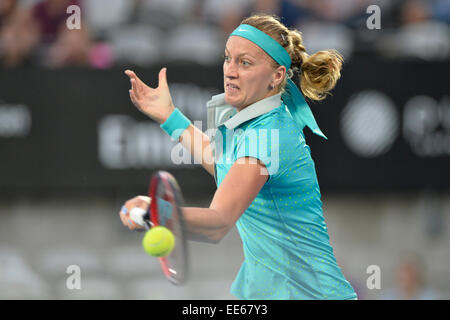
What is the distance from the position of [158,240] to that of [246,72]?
78cm

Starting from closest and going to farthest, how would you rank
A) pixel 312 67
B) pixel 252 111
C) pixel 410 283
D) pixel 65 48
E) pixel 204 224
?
1. pixel 204 224
2. pixel 252 111
3. pixel 312 67
4. pixel 65 48
5. pixel 410 283

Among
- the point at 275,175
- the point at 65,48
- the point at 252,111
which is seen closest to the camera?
the point at 275,175

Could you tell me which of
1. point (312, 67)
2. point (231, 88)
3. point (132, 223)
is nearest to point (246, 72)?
point (231, 88)

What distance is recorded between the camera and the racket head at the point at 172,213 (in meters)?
2.51

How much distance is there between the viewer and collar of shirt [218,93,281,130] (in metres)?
2.94

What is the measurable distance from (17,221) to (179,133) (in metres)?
3.26

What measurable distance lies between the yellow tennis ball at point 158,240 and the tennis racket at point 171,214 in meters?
0.03

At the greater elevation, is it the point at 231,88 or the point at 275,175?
the point at 231,88

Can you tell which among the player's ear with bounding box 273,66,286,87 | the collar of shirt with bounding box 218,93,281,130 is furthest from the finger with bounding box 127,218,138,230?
the player's ear with bounding box 273,66,286,87

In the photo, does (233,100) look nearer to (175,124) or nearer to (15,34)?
(175,124)

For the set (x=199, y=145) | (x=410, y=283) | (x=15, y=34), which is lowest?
(x=410, y=283)

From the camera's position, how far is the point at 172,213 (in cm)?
259

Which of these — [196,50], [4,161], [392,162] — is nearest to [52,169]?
[4,161]

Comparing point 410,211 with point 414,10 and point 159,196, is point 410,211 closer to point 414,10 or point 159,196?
point 414,10
